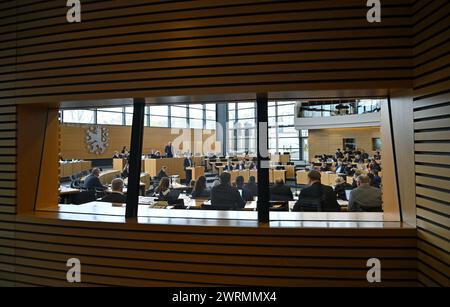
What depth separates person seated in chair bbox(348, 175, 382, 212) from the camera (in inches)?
181

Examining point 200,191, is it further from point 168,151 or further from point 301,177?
point 168,151

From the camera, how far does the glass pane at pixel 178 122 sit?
17141 millimetres

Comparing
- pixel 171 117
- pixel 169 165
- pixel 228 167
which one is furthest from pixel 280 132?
pixel 169 165

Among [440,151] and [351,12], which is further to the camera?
[351,12]

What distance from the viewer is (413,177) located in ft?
10.8

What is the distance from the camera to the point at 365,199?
4.68 meters

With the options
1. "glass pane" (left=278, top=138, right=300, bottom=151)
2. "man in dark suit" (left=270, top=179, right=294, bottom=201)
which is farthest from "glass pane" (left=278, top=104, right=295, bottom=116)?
"man in dark suit" (left=270, top=179, right=294, bottom=201)

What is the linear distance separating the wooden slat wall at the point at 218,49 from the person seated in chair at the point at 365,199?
200 cm

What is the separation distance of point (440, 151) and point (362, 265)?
138 cm

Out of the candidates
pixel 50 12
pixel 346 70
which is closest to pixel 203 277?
pixel 346 70

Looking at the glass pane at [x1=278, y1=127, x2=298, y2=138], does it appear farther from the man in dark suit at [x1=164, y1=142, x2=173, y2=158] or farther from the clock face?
the clock face

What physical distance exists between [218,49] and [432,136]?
2.33 m

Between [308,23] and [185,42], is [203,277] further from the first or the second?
[308,23]
